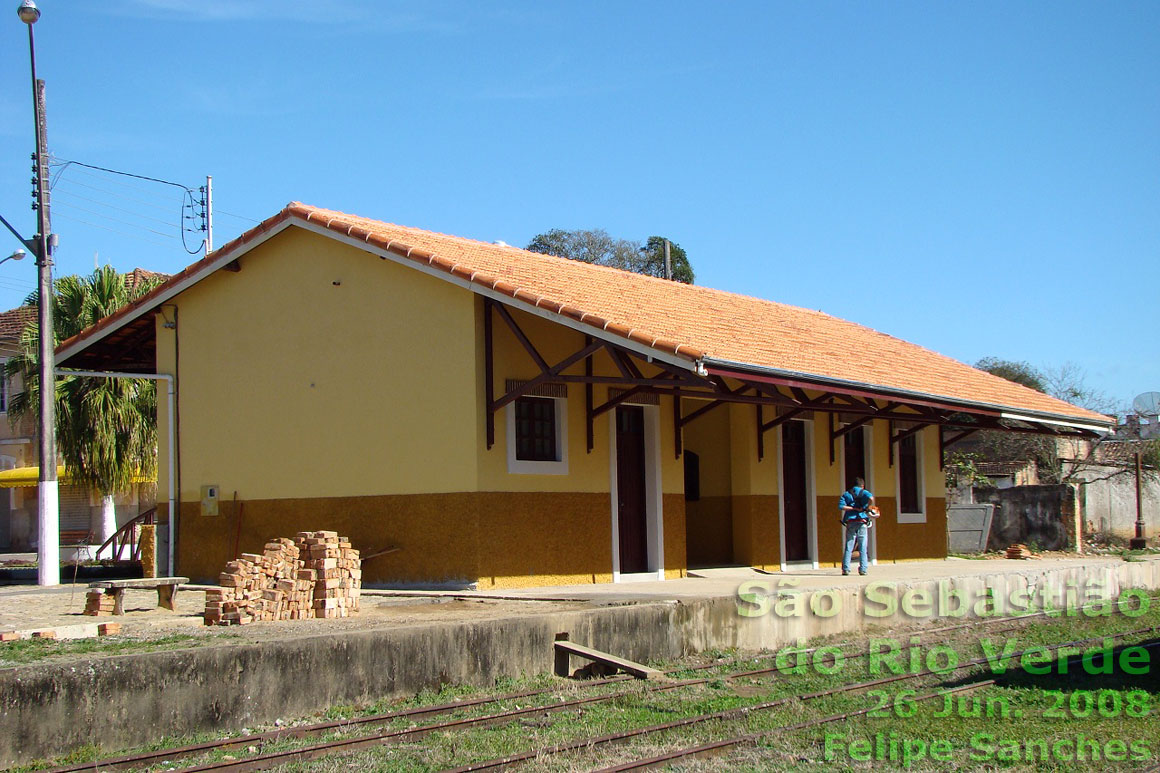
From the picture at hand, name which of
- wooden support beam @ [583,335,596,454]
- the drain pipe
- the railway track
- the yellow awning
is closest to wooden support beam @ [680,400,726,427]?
wooden support beam @ [583,335,596,454]

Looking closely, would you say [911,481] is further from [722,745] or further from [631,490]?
[722,745]

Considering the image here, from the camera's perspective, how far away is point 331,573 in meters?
11.7

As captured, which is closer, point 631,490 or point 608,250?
point 631,490

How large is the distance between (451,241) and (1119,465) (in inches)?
956

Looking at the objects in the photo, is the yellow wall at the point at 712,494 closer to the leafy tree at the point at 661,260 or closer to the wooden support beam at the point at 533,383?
the wooden support beam at the point at 533,383

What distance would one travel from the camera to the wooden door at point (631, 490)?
1582cm

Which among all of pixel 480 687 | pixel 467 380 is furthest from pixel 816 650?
pixel 467 380

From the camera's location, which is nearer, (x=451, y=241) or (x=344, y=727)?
(x=344, y=727)

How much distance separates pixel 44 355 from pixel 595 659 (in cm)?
1045

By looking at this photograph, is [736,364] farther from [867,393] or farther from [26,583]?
[26,583]

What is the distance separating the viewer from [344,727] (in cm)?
811

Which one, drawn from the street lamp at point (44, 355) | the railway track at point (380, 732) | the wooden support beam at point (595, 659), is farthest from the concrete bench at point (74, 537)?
the railway track at point (380, 732)

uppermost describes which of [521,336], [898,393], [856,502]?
[521,336]

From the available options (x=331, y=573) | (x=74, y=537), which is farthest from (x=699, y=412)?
(x=74, y=537)
